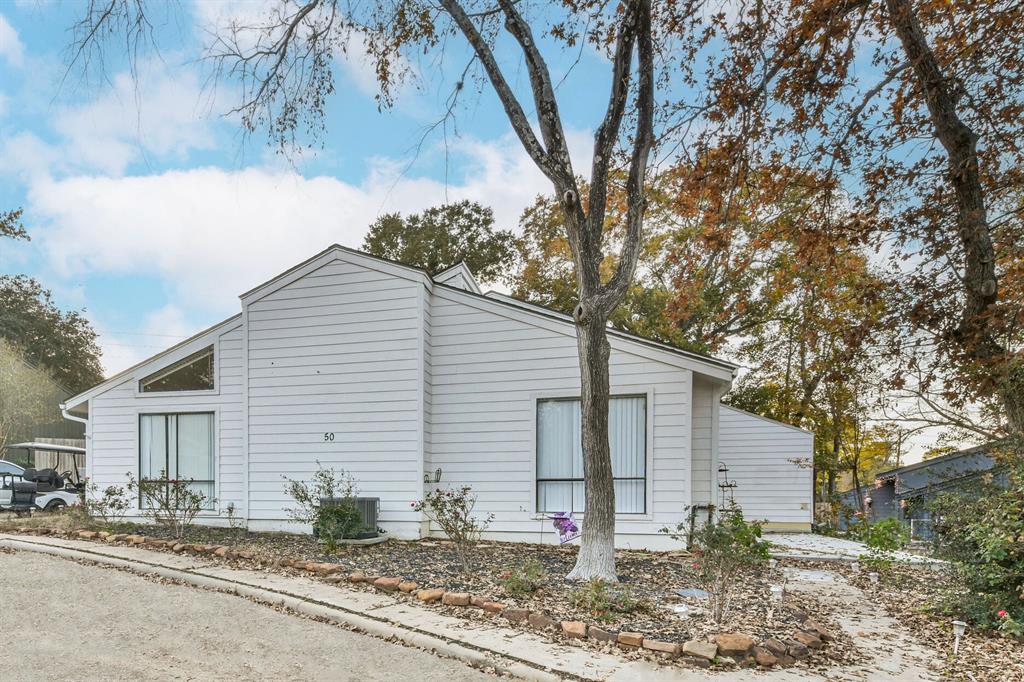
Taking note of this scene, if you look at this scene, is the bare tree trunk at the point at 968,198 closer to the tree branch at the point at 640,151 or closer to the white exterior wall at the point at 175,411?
the tree branch at the point at 640,151

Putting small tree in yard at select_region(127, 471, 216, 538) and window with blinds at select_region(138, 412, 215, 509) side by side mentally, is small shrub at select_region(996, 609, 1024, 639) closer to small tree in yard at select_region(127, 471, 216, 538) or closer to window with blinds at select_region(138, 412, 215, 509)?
small tree in yard at select_region(127, 471, 216, 538)

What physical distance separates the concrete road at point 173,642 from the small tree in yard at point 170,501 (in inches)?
96.5

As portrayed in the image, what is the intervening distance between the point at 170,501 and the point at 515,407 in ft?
19.0

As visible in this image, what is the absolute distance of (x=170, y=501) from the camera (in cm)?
973

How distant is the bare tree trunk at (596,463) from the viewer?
632 cm

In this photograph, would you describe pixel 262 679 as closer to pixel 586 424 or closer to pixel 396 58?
pixel 586 424

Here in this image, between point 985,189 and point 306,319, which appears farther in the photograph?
point 306,319

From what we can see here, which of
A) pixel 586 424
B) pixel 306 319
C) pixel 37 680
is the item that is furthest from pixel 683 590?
pixel 306 319

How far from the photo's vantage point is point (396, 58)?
831cm

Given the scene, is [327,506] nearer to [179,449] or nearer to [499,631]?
[179,449]

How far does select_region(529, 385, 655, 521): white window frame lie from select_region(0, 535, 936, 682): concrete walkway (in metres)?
2.08

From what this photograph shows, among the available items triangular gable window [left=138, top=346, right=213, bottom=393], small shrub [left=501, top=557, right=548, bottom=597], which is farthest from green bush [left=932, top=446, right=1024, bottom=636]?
triangular gable window [left=138, top=346, right=213, bottom=393]

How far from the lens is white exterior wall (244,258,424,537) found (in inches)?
363

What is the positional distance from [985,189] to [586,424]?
5.40 meters
